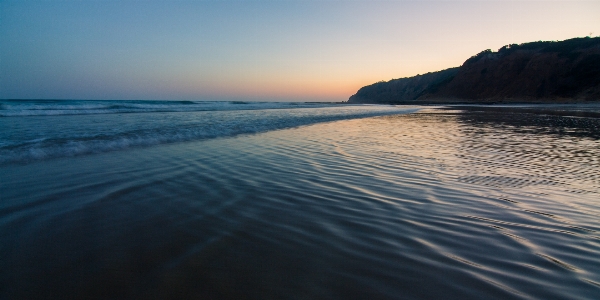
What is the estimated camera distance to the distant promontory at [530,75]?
167 feet

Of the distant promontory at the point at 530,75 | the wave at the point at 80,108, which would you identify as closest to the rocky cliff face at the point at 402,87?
the distant promontory at the point at 530,75

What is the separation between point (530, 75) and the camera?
60.1m

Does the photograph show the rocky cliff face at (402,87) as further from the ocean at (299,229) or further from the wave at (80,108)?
the ocean at (299,229)

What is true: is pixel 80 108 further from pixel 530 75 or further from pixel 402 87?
pixel 402 87

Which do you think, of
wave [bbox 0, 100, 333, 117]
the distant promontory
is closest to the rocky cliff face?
the distant promontory

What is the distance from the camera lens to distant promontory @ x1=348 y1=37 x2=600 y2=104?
167 feet

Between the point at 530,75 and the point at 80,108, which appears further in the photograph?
the point at 530,75

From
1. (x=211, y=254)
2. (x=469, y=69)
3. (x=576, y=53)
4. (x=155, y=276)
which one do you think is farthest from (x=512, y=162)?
(x=469, y=69)

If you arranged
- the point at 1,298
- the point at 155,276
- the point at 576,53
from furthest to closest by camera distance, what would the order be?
1. the point at 576,53
2. the point at 155,276
3. the point at 1,298

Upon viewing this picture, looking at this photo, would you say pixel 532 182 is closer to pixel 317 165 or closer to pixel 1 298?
pixel 317 165

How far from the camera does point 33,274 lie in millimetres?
1990

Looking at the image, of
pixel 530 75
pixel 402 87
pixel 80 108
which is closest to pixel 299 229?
pixel 80 108

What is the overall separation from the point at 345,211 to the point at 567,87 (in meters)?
68.7

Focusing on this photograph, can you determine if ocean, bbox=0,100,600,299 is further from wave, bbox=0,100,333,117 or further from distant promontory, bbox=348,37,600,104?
distant promontory, bbox=348,37,600,104
